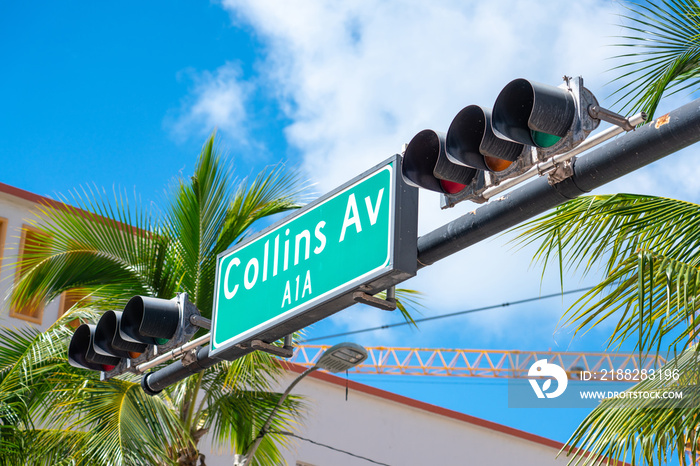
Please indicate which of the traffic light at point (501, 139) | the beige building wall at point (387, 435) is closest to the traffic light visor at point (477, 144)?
the traffic light at point (501, 139)

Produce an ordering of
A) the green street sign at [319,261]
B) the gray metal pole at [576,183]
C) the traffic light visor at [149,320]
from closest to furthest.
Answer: the gray metal pole at [576,183]
the green street sign at [319,261]
the traffic light visor at [149,320]

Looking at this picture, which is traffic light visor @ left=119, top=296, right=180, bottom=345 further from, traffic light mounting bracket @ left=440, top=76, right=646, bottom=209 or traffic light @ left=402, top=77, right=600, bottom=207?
traffic light mounting bracket @ left=440, top=76, right=646, bottom=209

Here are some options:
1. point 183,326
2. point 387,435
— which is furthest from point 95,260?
point 387,435

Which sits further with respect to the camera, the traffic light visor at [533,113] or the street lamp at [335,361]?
the street lamp at [335,361]

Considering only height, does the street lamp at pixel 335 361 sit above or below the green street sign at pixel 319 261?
above

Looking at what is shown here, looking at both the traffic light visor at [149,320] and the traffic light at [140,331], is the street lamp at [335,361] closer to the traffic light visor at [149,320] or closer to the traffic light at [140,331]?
the traffic light at [140,331]

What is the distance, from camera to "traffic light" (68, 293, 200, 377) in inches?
229

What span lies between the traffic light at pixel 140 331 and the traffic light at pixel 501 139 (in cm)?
229

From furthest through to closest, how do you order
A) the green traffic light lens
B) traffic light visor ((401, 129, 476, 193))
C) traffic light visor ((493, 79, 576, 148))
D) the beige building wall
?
the beige building wall, traffic light visor ((401, 129, 476, 193)), the green traffic light lens, traffic light visor ((493, 79, 576, 148))

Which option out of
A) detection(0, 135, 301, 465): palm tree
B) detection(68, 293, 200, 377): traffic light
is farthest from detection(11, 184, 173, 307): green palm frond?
detection(68, 293, 200, 377): traffic light

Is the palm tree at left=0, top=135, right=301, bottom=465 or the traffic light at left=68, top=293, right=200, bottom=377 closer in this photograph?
the traffic light at left=68, top=293, right=200, bottom=377

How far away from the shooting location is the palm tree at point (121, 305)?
1066 cm

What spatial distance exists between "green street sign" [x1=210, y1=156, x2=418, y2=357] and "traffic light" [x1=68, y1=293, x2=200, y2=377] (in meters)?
0.58

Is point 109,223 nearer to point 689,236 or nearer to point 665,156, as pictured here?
point 689,236
